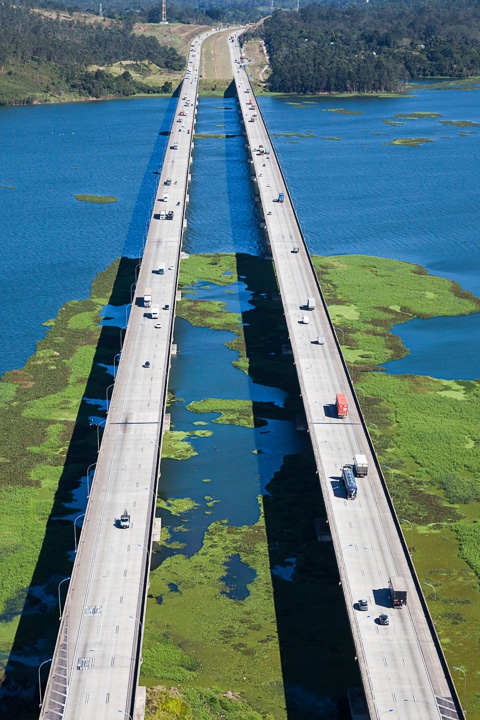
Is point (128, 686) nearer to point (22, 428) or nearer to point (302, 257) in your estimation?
point (22, 428)

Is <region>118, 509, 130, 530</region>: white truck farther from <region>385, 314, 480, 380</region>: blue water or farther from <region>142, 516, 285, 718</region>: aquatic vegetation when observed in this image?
<region>385, 314, 480, 380</region>: blue water

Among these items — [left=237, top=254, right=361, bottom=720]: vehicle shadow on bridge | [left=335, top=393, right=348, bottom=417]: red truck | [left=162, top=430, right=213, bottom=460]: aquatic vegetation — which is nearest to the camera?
[left=237, top=254, right=361, bottom=720]: vehicle shadow on bridge

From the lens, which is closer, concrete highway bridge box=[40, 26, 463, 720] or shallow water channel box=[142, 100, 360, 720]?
concrete highway bridge box=[40, 26, 463, 720]

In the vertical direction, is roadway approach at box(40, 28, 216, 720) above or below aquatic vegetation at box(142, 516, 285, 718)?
above

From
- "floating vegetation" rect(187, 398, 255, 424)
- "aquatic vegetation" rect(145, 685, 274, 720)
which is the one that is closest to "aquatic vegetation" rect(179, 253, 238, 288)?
"floating vegetation" rect(187, 398, 255, 424)

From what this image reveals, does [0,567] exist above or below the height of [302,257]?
below

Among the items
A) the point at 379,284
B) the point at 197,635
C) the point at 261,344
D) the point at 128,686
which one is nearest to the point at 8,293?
the point at 261,344

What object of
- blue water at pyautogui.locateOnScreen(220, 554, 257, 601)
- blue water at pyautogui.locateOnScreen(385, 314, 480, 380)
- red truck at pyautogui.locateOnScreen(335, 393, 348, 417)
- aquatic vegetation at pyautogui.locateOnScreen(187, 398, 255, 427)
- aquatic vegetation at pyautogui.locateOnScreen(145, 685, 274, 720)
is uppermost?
red truck at pyautogui.locateOnScreen(335, 393, 348, 417)

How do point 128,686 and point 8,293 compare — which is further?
point 8,293
